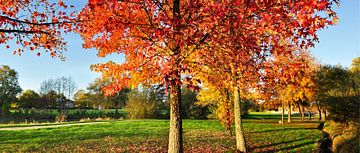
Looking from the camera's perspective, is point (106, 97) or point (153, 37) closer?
point (153, 37)

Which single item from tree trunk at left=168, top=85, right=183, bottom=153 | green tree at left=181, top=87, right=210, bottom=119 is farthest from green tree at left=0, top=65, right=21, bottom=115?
tree trunk at left=168, top=85, right=183, bottom=153

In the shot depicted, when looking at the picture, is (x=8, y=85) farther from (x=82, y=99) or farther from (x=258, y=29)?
(x=258, y=29)

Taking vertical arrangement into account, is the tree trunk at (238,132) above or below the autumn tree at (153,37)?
below

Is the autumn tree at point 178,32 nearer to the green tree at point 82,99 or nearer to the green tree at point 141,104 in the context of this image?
the green tree at point 141,104

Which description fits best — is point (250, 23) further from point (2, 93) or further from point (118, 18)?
point (2, 93)

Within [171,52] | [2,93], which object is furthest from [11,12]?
[2,93]

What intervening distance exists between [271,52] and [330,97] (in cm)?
525

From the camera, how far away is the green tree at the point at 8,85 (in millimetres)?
54438

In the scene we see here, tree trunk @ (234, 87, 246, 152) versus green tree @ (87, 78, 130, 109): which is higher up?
green tree @ (87, 78, 130, 109)

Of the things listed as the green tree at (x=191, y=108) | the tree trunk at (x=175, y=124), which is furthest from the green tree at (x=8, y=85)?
the tree trunk at (x=175, y=124)

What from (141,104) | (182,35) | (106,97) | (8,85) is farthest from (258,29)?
(8,85)

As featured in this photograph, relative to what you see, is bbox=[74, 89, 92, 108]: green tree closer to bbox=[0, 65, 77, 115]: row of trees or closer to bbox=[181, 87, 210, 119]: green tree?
bbox=[0, 65, 77, 115]: row of trees

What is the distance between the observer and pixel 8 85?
5550 cm

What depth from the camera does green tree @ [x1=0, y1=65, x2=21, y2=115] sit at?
54.4 meters
